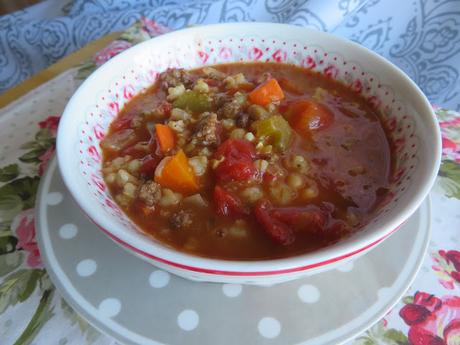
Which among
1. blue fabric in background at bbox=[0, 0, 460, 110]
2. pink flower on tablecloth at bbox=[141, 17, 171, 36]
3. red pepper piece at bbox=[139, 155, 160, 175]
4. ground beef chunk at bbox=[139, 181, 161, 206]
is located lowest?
blue fabric in background at bbox=[0, 0, 460, 110]

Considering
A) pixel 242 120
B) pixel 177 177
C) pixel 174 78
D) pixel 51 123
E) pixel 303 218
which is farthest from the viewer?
pixel 51 123

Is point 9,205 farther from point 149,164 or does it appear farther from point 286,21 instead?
point 286,21

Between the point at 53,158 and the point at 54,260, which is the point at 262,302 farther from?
the point at 53,158

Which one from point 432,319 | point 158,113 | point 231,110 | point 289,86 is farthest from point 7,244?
point 432,319

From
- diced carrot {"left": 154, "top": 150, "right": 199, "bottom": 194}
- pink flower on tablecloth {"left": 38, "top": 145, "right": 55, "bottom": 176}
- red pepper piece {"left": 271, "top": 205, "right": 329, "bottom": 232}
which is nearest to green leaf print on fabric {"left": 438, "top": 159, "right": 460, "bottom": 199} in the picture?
red pepper piece {"left": 271, "top": 205, "right": 329, "bottom": 232}

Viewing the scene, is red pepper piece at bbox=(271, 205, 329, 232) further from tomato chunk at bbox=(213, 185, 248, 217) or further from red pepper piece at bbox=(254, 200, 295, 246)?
tomato chunk at bbox=(213, 185, 248, 217)

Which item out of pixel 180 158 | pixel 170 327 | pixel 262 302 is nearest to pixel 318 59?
pixel 180 158
